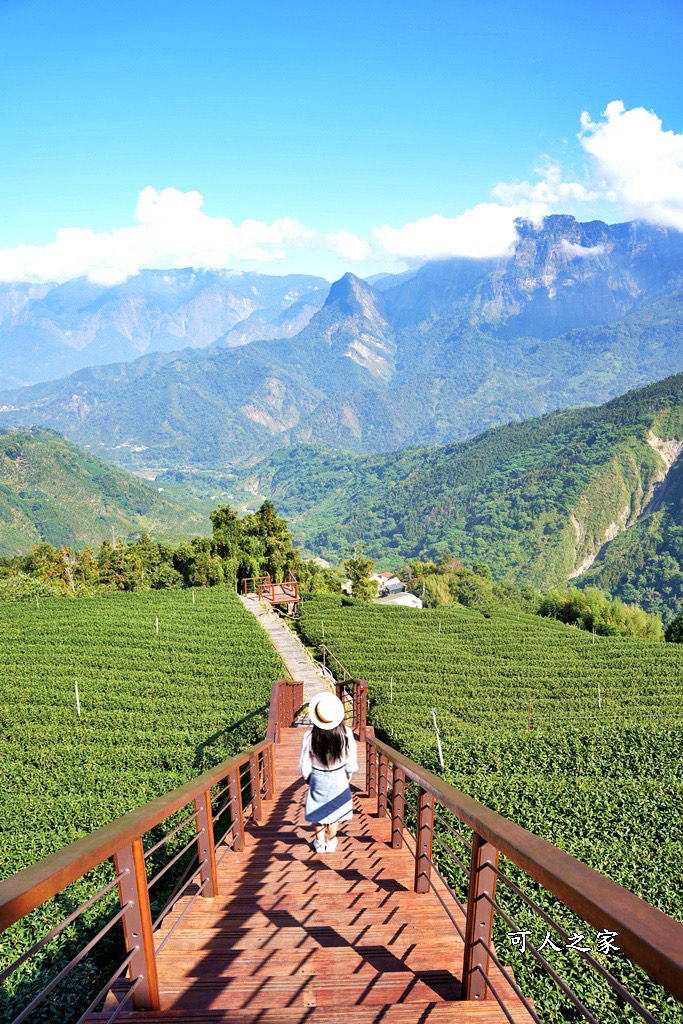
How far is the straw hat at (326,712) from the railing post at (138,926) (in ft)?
8.00

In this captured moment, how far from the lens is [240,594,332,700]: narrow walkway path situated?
53.3 feet

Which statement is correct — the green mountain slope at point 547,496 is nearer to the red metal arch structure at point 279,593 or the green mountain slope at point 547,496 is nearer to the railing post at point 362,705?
the red metal arch structure at point 279,593

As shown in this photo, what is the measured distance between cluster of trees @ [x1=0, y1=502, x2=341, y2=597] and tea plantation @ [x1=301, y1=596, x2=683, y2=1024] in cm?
689

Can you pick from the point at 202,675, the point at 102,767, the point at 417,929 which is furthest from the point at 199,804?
the point at 202,675

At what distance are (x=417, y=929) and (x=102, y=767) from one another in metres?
8.27

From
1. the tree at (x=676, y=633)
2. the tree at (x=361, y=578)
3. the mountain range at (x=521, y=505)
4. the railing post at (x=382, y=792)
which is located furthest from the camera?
the mountain range at (x=521, y=505)

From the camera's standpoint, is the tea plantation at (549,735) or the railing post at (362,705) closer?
the tea plantation at (549,735)

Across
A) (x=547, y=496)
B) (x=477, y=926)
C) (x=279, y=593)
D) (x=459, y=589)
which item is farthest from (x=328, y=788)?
(x=547, y=496)

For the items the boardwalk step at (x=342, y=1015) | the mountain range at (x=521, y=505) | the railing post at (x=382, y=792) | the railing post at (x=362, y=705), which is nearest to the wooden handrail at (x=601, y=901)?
the boardwalk step at (x=342, y=1015)

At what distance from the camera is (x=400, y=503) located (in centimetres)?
18562

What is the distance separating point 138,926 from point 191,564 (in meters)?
32.9

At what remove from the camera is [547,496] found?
460ft

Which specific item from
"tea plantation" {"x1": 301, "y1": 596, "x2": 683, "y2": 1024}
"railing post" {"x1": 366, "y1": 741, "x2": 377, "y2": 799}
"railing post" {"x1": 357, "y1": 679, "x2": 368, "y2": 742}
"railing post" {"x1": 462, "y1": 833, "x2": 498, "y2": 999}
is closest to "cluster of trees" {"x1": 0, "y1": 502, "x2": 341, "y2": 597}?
"tea plantation" {"x1": 301, "y1": 596, "x2": 683, "y2": 1024}

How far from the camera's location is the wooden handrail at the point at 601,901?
4.02 feet
